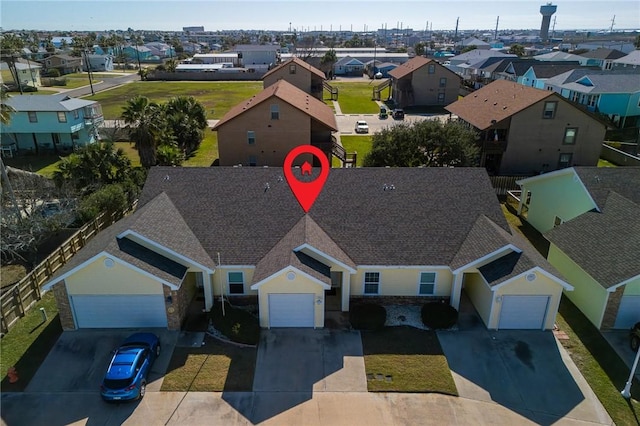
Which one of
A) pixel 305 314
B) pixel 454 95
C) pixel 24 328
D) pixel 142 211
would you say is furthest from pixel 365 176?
pixel 454 95

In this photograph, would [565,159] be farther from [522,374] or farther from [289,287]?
[289,287]

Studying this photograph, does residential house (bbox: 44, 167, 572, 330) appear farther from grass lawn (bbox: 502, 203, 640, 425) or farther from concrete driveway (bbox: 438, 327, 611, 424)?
grass lawn (bbox: 502, 203, 640, 425)

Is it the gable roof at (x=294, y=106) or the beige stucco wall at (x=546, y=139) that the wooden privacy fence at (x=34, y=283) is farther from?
the beige stucco wall at (x=546, y=139)

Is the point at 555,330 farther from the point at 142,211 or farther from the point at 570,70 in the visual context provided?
the point at 570,70

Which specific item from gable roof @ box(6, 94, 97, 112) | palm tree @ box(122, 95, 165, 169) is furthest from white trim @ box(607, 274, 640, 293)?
gable roof @ box(6, 94, 97, 112)

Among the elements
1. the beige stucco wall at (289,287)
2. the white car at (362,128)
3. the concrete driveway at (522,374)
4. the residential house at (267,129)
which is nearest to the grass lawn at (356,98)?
the white car at (362,128)

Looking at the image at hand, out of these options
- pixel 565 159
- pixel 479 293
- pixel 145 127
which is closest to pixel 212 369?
pixel 479 293

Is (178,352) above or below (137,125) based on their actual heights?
below
